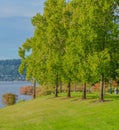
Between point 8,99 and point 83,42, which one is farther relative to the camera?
point 8,99

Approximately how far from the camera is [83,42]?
117 ft

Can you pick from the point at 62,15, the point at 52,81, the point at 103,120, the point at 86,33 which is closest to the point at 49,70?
the point at 52,81

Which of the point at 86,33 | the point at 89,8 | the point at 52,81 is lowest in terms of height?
the point at 52,81

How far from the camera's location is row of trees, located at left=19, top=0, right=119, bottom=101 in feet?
115

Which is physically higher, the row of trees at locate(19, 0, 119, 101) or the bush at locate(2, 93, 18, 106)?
the row of trees at locate(19, 0, 119, 101)

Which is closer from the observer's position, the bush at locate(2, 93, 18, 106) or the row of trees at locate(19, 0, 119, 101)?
the row of trees at locate(19, 0, 119, 101)

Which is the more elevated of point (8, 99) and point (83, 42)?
point (83, 42)

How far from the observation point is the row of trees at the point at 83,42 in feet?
115

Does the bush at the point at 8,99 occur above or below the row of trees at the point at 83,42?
below

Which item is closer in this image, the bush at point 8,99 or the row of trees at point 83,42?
the row of trees at point 83,42

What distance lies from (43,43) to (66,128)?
2542 cm

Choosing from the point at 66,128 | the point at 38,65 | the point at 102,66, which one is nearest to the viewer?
the point at 66,128

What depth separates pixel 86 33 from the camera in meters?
35.3

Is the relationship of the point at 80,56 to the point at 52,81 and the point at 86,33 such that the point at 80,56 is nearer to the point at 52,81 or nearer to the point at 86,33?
the point at 86,33
